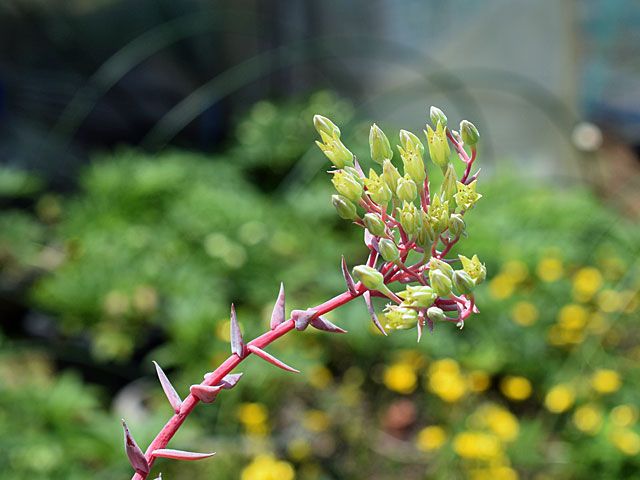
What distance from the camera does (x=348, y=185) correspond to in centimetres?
36

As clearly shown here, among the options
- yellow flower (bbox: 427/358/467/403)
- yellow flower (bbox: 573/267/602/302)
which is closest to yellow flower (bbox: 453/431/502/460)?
yellow flower (bbox: 427/358/467/403)

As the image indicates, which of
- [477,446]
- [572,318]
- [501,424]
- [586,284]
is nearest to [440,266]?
[477,446]

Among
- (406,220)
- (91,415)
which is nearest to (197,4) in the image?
(91,415)

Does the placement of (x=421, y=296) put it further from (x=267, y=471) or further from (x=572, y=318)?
(x=572, y=318)

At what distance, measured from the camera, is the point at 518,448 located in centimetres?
180

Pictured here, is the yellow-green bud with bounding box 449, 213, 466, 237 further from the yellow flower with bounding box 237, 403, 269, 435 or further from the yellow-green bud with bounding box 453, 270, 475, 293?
the yellow flower with bounding box 237, 403, 269, 435

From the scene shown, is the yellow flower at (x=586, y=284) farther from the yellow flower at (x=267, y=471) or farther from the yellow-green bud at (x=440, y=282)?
the yellow-green bud at (x=440, y=282)

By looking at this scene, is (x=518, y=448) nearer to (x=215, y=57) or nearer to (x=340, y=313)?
(x=340, y=313)

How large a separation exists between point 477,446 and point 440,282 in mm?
1462

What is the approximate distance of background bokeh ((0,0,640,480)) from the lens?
182 cm

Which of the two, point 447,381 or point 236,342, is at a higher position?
point 236,342

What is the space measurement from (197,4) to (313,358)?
7.86ft

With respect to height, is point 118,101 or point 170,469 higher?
point 118,101

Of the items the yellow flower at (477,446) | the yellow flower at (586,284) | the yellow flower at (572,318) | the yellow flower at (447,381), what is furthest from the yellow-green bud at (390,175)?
the yellow flower at (586,284)
